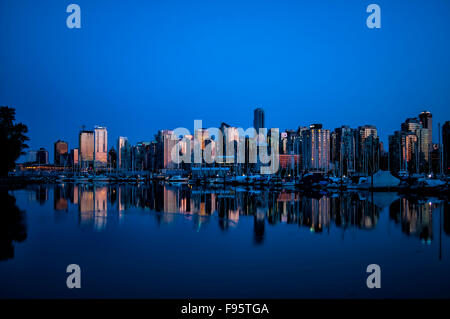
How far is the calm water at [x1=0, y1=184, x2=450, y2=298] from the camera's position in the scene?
11.4 meters

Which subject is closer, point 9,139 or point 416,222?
point 416,222

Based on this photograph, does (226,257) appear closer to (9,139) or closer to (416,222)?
(416,222)

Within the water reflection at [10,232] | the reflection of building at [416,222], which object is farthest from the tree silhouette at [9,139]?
the reflection of building at [416,222]

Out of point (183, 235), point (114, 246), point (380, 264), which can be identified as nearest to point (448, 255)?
point (380, 264)

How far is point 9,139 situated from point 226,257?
7940 centimetres

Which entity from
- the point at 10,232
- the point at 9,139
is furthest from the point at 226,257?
the point at 9,139

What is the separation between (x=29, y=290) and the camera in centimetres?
1121

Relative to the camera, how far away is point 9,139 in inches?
3201

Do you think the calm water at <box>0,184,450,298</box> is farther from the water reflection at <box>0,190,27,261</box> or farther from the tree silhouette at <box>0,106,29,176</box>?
the tree silhouette at <box>0,106,29,176</box>

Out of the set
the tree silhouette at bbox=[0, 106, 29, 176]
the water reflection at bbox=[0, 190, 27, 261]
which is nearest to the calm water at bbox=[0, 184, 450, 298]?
the water reflection at bbox=[0, 190, 27, 261]

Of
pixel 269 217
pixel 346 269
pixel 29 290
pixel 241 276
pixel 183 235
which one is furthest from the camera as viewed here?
pixel 269 217

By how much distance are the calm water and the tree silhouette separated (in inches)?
2131
